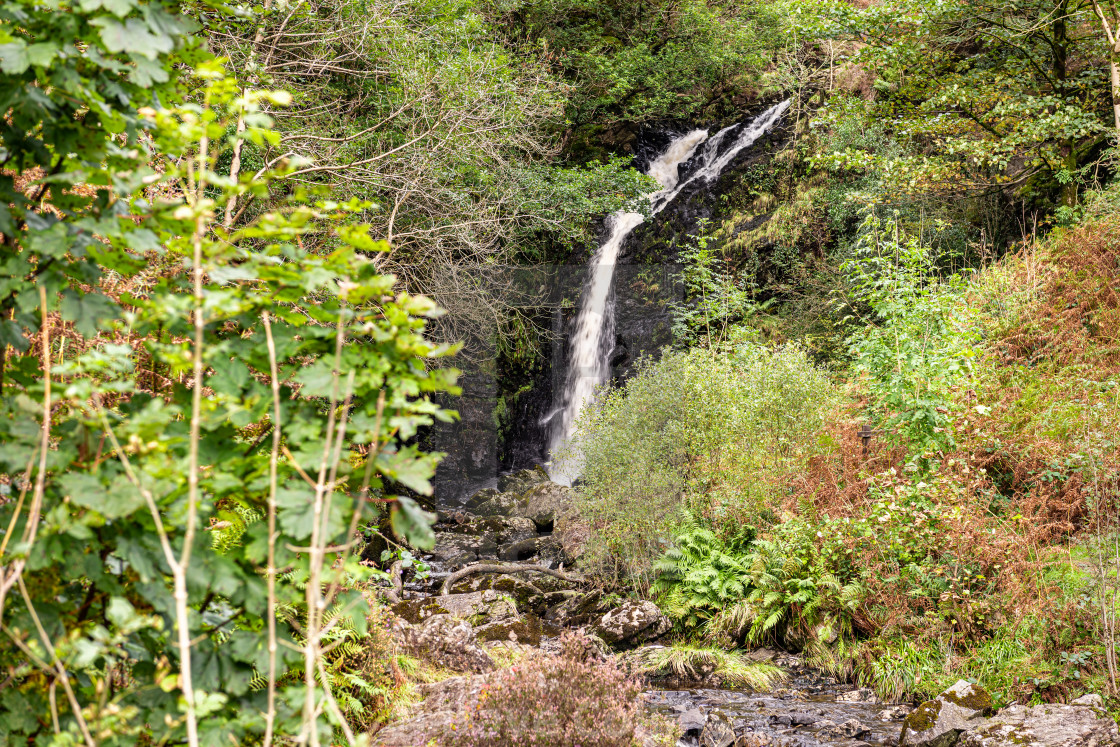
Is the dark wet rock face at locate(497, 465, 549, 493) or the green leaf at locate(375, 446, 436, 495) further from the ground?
the green leaf at locate(375, 446, 436, 495)

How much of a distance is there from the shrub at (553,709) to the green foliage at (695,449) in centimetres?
542

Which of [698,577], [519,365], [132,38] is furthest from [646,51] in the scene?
[132,38]

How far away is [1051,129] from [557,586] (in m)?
10.6

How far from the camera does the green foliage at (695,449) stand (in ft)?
30.6

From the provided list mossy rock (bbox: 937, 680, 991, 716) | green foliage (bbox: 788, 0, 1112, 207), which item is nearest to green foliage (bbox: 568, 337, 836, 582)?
mossy rock (bbox: 937, 680, 991, 716)

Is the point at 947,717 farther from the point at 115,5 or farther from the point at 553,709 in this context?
the point at 115,5

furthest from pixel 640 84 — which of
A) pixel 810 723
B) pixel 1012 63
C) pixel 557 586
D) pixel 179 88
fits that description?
pixel 179 88

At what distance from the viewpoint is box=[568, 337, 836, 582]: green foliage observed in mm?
9312

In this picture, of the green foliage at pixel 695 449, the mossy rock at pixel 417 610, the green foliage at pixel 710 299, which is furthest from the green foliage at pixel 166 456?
the green foliage at pixel 710 299

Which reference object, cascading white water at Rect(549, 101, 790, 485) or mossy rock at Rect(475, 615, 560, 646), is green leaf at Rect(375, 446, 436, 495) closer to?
mossy rock at Rect(475, 615, 560, 646)

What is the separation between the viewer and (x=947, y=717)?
5258 mm

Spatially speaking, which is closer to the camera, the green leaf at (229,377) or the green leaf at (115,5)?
the green leaf at (115,5)

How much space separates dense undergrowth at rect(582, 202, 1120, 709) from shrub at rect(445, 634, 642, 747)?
12.7ft

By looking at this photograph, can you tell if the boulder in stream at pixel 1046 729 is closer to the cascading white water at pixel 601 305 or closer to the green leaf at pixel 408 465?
the green leaf at pixel 408 465
